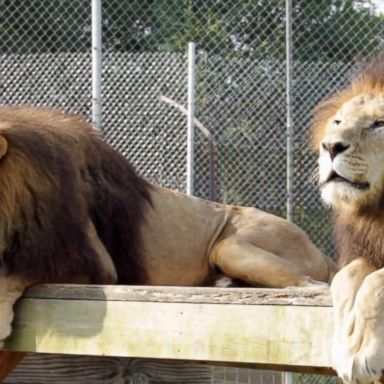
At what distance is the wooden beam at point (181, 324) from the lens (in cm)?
305

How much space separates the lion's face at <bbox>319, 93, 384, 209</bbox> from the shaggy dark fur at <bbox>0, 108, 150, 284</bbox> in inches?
45.9

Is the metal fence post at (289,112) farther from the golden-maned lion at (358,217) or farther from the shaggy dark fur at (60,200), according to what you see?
the golden-maned lion at (358,217)

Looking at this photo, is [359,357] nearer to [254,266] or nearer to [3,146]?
[3,146]

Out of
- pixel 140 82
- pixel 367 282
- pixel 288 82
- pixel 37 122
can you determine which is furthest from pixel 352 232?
pixel 140 82

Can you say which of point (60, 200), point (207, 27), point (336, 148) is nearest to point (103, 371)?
point (60, 200)

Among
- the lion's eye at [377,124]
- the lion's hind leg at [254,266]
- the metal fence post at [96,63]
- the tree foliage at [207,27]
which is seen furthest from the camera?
the tree foliage at [207,27]

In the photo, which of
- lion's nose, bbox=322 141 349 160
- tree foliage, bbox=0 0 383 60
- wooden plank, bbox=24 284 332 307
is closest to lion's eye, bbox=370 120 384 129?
lion's nose, bbox=322 141 349 160

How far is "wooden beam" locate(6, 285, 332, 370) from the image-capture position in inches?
120

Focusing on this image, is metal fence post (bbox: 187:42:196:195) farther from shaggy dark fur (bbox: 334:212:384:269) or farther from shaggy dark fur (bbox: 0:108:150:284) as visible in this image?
shaggy dark fur (bbox: 334:212:384:269)

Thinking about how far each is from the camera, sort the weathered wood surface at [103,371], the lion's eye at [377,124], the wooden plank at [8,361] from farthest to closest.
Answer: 1. the weathered wood surface at [103,371]
2. the wooden plank at [8,361]
3. the lion's eye at [377,124]

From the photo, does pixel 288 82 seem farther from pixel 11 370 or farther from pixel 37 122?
pixel 11 370

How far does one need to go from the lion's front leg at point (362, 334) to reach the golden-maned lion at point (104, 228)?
1.14m

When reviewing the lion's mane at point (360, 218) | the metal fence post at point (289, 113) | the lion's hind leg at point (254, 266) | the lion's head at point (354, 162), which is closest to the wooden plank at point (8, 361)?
the lion's mane at point (360, 218)

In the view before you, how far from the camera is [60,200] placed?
4.18m
